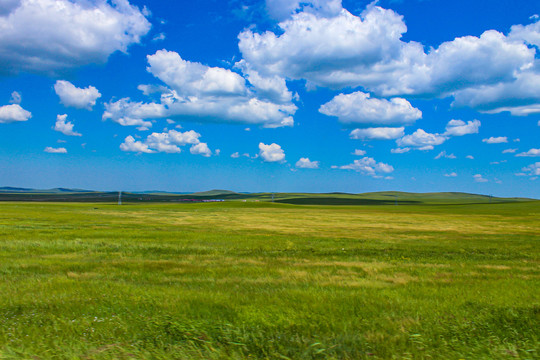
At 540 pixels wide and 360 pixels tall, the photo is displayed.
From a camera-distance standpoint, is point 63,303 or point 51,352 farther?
point 63,303

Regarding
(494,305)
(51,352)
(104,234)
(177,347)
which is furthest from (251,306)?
(104,234)

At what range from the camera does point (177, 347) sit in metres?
5.85

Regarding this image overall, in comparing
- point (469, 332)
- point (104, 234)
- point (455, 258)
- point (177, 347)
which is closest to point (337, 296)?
point (469, 332)

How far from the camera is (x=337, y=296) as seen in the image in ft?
30.6

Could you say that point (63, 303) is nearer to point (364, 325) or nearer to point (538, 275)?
point (364, 325)

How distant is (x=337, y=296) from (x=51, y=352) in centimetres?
623

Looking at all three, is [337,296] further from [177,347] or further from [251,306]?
[177,347]

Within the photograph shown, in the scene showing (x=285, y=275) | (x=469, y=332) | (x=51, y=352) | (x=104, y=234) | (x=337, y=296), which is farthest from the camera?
(x=104, y=234)

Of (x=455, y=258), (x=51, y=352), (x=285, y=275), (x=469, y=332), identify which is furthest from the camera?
(x=455, y=258)

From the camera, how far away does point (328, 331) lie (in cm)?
682

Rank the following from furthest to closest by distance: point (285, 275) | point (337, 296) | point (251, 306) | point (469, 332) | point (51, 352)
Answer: point (285, 275)
point (337, 296)
point (251, 306)
point (469, 332)
point (51, 352)

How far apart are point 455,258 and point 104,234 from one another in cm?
2335

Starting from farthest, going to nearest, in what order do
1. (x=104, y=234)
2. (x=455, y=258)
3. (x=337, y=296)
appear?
(x=104, y=234)
(x=455, y=258)
(x=337, y=296)

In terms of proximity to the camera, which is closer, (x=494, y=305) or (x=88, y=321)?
(x=88, y=321)
